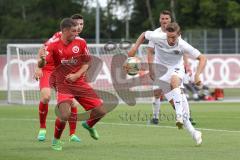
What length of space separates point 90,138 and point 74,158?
3533mm

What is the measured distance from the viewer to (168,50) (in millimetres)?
15516

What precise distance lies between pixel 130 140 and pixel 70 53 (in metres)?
2.19

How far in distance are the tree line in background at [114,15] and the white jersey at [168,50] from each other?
51.1m

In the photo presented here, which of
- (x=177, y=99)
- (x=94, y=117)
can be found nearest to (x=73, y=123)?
(x=94, y=117)

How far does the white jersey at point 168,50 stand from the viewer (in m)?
14.9

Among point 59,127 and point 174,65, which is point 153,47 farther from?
point 59,127

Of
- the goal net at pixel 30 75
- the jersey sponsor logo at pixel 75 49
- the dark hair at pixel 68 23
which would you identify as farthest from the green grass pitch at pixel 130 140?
the goal net at pixel 30 75

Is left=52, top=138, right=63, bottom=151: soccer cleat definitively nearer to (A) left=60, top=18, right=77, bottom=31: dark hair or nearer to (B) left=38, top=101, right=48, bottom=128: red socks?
(A) left=60, top=18, right=77, bottom=31: dark hair

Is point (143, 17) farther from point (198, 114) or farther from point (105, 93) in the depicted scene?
point (198, 114)

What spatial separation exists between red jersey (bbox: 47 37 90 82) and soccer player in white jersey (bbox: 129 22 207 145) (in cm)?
153

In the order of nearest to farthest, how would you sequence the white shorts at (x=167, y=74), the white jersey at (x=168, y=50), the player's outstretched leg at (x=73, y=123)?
the player's outstretched leg at (x=73, y=123)
the white jersey at (x=168, y=50)
the white shorts at (x=167, y=74)

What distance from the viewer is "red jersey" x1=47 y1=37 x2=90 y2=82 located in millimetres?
14125

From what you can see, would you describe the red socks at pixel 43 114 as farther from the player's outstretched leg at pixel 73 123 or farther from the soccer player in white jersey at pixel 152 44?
the soccer player in white jersey at pixel 152 44

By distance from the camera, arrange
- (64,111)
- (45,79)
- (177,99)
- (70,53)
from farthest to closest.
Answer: (45,79), (177,99), (70,53), (64,111)
